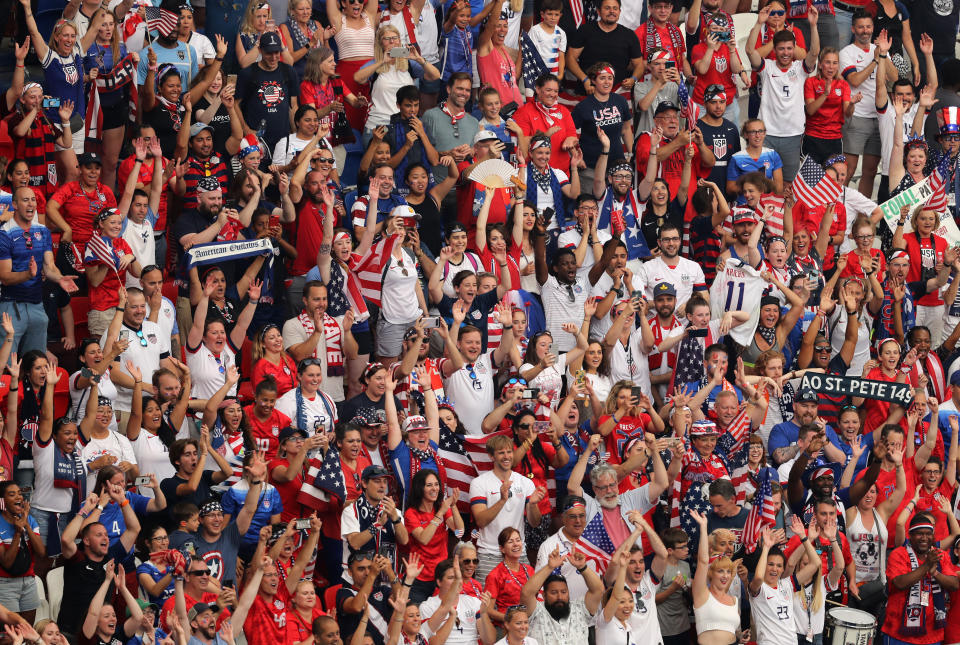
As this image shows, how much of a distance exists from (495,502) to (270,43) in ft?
16.1

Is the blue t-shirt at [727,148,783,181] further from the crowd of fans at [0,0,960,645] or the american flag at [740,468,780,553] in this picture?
the american flag at [740,468,780,553]

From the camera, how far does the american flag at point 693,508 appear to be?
15.9 meters

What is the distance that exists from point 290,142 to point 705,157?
425 centimetres

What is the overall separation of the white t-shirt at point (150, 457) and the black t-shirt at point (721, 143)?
662 cm

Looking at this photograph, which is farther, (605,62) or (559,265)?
(605,62)

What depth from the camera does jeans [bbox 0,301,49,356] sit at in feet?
50.1

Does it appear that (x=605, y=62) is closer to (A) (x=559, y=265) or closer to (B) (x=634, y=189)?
(B) (x=634, y=189)

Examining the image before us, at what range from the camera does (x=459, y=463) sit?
624 inches

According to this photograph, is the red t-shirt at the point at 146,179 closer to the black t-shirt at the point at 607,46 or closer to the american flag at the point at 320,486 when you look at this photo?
the american flag at the point at 320,486

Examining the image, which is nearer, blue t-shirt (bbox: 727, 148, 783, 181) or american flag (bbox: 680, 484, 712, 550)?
american flag (bbox: 680, 484, 712, 550)

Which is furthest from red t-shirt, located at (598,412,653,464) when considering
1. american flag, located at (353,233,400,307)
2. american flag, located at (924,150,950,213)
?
american flag, located at (924,150,950,213)

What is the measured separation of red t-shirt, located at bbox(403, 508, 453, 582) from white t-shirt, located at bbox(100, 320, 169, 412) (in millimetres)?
2309

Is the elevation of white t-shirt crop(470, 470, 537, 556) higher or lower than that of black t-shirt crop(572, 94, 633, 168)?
lower

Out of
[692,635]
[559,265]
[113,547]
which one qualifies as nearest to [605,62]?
[559,265]
